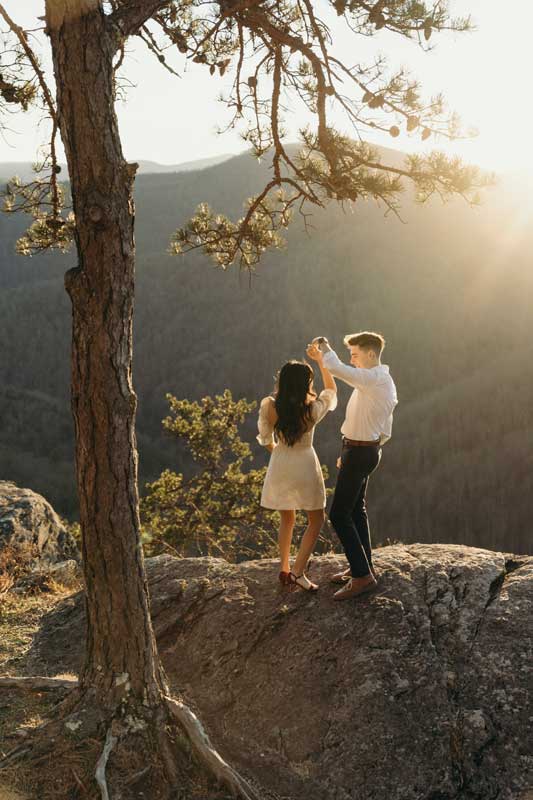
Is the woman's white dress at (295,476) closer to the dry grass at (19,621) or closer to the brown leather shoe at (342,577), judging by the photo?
the brown leather shoe at (342,577)

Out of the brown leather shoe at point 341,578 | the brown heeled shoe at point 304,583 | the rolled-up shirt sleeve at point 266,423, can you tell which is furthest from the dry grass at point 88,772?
the rolled-up shirt sleeve at point 266,423

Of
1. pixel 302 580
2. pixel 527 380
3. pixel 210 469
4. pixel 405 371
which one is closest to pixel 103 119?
pixel 302 580

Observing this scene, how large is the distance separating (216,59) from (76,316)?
9.35 feet

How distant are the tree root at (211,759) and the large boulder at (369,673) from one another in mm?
320

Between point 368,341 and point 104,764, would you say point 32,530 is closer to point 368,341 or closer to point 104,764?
point 104,764

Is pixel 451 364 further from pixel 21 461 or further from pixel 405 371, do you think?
pixel 21 461

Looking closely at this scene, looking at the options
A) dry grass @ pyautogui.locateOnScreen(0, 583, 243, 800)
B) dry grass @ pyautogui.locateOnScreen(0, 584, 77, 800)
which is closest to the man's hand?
dry grass @ pyautogui.locateOnScreen(0, 583, 243, 800)

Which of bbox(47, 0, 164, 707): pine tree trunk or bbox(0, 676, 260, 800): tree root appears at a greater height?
bbox(47, 0, 164, 707): pine tree trunk

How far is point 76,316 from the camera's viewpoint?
11.4 ft

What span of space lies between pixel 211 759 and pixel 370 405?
7.02 ft

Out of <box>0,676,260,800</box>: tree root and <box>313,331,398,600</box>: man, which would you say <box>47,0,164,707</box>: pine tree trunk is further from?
<box>313,331,398,600</box>: man

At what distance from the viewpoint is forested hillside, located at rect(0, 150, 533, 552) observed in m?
45.4

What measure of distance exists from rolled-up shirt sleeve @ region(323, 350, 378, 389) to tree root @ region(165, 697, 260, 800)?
6.59 ft

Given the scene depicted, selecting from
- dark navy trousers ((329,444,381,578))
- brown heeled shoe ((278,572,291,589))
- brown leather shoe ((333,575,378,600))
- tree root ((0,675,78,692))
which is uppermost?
dark navy trousers ((329,444,381,578))
